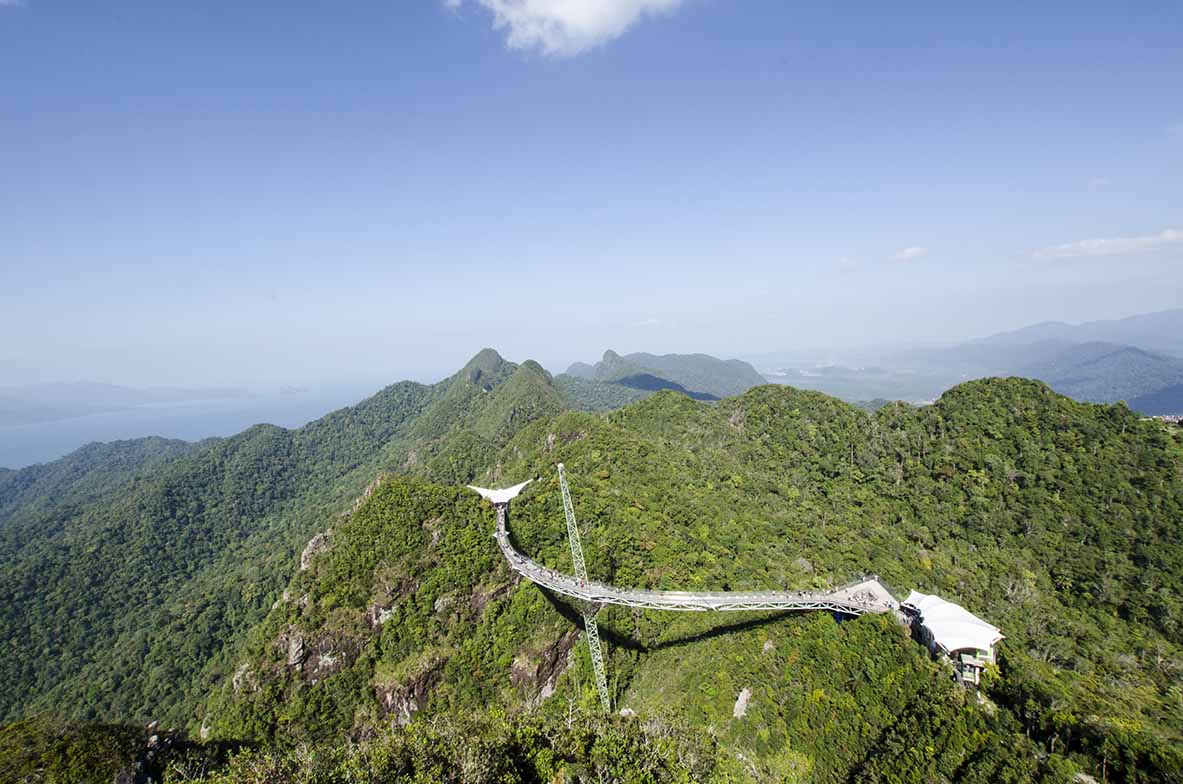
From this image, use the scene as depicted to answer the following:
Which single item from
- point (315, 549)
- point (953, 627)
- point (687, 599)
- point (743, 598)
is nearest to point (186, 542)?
point (315, 549)

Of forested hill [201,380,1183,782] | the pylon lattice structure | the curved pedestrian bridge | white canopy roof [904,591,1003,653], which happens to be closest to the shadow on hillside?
forested hill [201,380,1183,782]

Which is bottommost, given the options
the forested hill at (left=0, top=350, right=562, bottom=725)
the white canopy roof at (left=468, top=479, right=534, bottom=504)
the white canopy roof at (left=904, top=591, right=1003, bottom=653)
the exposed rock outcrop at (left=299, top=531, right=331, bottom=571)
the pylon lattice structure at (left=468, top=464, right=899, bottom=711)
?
the forested hill at (left=0, top=350, right=562, bottom=725)

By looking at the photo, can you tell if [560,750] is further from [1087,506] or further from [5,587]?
[5,587]

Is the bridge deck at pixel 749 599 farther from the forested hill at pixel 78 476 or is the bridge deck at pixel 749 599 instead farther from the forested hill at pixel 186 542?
the forested hill at pixel 78 476

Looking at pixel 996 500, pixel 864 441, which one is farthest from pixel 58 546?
pixel 996 500

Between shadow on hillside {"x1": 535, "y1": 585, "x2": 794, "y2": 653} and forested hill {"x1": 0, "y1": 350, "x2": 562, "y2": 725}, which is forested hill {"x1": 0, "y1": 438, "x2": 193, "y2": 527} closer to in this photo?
forested hill {"x1": 0, "y1": 350, "x2": 562, "y2": 725}

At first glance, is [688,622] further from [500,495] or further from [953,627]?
[500,495]
